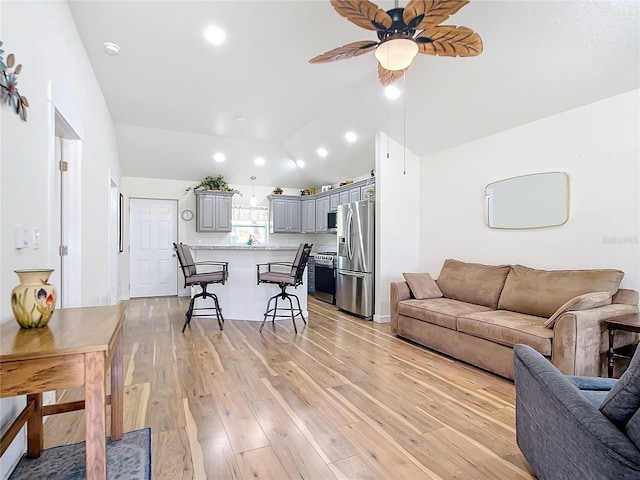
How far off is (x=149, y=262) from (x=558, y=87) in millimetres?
7122

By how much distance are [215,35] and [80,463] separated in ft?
11.4

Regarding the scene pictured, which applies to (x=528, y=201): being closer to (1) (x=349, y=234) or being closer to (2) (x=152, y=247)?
(1) (x=349, y=234)

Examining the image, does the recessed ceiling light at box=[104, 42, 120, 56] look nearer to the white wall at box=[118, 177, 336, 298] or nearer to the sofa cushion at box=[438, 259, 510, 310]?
the white wall at box=[118, 177, 336, 298]

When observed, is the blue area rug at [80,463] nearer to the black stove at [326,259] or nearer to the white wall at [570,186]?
the white wall at [570,186]

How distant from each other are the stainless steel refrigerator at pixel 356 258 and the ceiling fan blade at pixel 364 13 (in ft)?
9.75

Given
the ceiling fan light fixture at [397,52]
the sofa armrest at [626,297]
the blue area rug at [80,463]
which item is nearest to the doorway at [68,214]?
the blue area rug at [80,463]

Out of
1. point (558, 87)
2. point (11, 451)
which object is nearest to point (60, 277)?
point (11, 451)

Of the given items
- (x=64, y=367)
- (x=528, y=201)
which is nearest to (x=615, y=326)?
(x=528, y=201)

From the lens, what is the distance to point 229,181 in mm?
7453

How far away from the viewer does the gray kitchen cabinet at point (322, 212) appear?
23.4 feet

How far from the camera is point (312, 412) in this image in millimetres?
2217

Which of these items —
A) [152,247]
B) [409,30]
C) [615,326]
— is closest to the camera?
[409,30]

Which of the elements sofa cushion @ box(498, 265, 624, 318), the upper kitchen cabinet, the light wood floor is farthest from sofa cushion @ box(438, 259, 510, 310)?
the upper kitchen cabinet

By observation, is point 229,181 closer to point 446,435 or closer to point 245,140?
point 245,140
